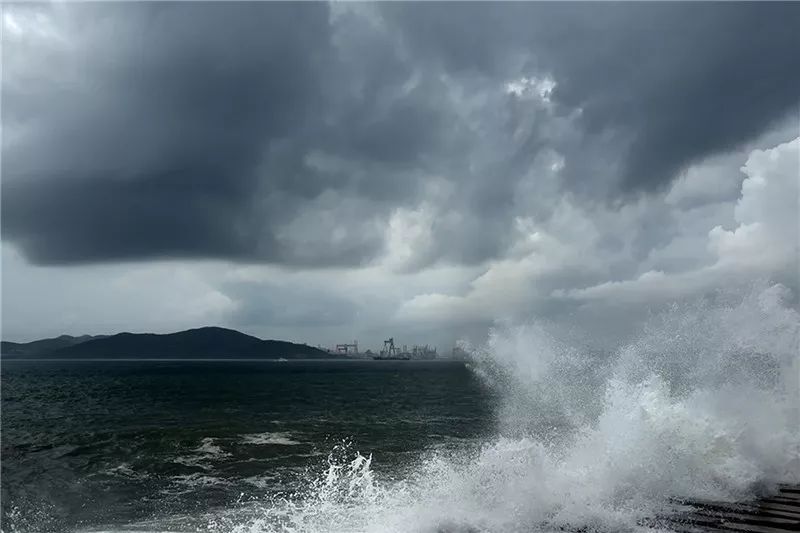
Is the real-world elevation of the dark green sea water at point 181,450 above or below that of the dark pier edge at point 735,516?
below

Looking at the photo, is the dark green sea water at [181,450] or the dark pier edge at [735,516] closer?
the dark pier edge at [735,516]

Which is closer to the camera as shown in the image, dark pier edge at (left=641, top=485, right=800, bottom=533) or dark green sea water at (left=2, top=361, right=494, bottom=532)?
dark pier edge at (left=641, top=485, right=800, bottom=533)

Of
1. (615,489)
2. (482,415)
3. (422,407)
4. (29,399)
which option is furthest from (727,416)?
(29,399)

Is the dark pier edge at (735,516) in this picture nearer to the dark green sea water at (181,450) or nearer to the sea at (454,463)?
the sea at (454,463)

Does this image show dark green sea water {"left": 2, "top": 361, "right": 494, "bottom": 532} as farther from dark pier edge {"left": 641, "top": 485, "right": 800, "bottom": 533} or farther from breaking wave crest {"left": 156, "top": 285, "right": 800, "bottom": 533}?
dark pier edge {"left": 641, "top": 485, "right": 800, "bottom": 533}

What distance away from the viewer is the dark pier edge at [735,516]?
12.2 meters

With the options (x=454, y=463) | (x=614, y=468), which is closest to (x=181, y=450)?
(x=454, y=463)

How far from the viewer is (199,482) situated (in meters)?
20.7

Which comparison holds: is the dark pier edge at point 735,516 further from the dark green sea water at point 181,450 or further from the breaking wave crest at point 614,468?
the dark green sea water at point 181,450

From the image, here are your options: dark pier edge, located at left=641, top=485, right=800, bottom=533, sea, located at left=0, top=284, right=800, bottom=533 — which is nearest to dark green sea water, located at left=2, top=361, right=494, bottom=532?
sea, located at left=0, top=284, right=800, bottom=533

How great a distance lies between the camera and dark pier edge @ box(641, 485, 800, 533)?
39.9 ft

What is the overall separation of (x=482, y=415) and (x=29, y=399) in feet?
166

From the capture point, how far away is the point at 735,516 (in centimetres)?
1304

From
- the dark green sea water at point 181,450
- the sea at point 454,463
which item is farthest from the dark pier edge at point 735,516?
the dark green sea water at point 181,450
